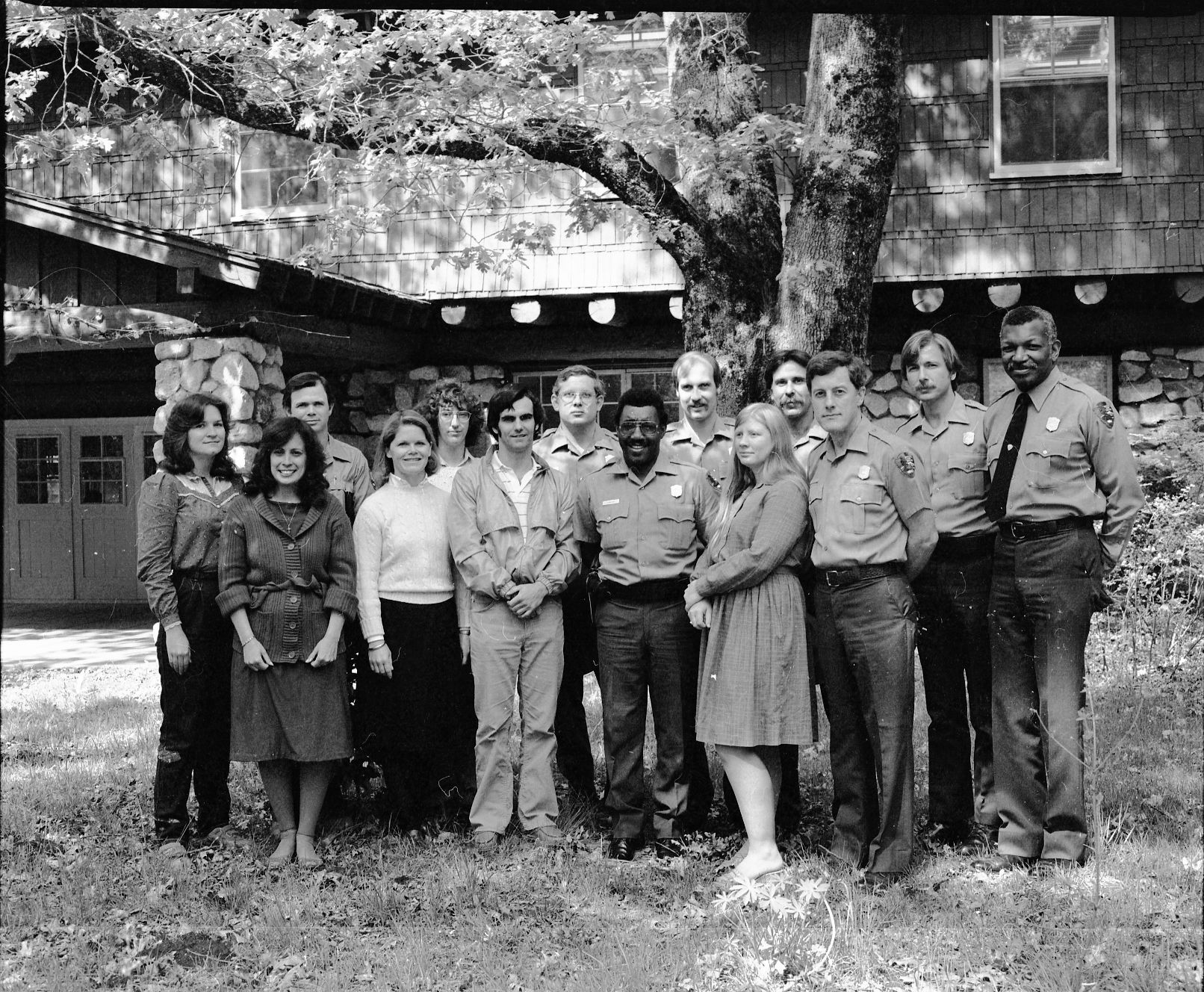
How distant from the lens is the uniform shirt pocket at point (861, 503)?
4.21 metres

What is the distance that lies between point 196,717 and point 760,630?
233 centimetres

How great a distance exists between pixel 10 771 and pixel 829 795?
4327mm

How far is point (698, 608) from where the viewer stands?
4.43 metres

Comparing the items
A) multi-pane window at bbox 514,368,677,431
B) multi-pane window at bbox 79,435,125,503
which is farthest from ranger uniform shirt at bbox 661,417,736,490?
multi-pane window at bbox 79,435,125,503

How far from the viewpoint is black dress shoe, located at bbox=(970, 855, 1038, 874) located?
168 inches

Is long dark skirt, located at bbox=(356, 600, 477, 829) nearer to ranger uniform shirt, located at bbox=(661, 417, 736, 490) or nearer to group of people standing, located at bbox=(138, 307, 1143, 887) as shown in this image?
group of people standing, located at bbox=(138, 307, 1143, 887)

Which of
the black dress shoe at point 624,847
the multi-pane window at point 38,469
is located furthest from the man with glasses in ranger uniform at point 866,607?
the multi-pane window at point 38,469

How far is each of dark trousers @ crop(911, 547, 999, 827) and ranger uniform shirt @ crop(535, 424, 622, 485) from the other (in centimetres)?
145

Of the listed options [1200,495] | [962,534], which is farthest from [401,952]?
[1200,495]

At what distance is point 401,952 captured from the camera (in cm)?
379

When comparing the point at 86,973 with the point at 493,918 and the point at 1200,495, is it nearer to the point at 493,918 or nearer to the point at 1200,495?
the point at 493,918

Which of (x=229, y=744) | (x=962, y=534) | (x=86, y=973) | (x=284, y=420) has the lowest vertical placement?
(x=86, y=973)

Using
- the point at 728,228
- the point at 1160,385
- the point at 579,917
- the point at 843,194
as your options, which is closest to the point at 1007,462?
the point at 579,917

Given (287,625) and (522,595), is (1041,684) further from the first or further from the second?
(287,625)
